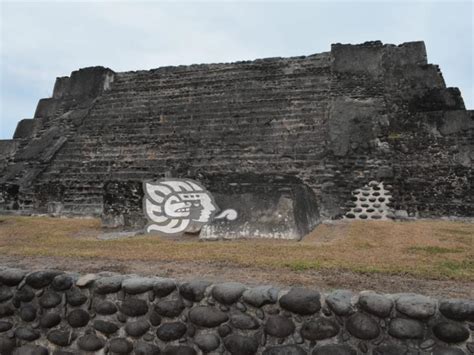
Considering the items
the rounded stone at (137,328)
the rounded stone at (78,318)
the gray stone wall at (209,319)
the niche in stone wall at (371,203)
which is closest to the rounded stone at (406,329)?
the gray stone wall at (209,319)

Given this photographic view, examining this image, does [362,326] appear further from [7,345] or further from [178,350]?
→ [7,345]

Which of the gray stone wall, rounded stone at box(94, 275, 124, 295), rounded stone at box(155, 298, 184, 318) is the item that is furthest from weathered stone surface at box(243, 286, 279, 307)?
rounded stone at box(94, 275, 124, 295)

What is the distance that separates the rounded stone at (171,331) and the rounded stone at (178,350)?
6 centimetres

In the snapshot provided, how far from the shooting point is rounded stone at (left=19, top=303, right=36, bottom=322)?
349 centimetres

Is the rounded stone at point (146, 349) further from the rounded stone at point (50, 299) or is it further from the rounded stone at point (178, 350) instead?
the rounded stone at point (50, 299)

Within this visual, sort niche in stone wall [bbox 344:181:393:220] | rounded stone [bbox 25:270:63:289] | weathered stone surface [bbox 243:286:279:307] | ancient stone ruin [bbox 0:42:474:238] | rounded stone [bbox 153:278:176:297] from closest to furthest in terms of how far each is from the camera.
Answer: weathered stone surface [bbox 243:286:279:307], rounded stone [bbox 153:278:176:297], rounded stone [bbox 25:270:63:289], niche in stone wall [bbox 344:181:393:220], ancient stone ruin [bbox 0:42:474:238]

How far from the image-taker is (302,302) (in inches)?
111

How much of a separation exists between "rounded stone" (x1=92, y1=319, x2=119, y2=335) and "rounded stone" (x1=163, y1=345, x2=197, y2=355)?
46 cm

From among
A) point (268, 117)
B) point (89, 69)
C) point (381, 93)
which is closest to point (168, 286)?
point (268, 117)

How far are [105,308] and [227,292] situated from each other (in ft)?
3.21

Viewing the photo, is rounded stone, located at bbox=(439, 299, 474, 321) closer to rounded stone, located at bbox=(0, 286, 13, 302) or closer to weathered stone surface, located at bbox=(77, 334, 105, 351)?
weathered stone surface, located at bbox=(77, 334, 105, 351)

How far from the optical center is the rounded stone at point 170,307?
311 cm

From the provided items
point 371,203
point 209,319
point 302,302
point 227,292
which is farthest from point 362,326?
point 371,203

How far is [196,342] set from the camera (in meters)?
3.00
